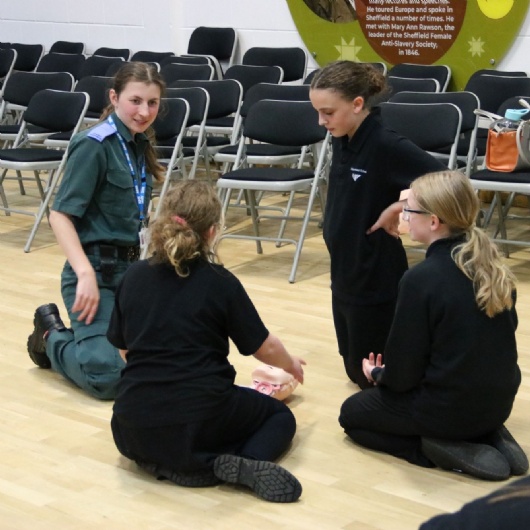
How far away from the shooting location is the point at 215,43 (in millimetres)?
9203

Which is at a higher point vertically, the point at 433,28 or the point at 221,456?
the point at 433,28

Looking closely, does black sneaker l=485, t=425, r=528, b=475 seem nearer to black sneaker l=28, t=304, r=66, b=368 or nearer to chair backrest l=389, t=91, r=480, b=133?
black sneaker l=28, t=304, r=66, b=368

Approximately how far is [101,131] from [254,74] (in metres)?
4.47

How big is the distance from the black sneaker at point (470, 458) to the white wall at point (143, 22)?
515cm

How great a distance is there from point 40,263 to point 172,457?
3131 millimetres

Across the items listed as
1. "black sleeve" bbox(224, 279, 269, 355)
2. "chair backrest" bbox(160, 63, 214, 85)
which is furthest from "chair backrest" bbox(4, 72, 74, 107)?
"black sleeve" bbox(224, 279, 269, 355)

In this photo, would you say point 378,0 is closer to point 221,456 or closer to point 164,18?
point 164,18

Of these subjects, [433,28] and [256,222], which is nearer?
[256,222]

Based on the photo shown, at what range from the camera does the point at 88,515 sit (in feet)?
9.02

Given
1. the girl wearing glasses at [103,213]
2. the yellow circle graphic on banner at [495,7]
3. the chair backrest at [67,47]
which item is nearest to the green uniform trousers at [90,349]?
the girl wearing glasses at [103,213]

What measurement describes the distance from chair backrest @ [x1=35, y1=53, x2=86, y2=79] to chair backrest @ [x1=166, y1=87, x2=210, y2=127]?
3016mm

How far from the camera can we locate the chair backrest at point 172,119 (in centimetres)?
621

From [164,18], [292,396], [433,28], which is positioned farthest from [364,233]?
[164,18]

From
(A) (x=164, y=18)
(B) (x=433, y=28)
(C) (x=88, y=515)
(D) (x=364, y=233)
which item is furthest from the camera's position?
(A) (x=164, y=18)
